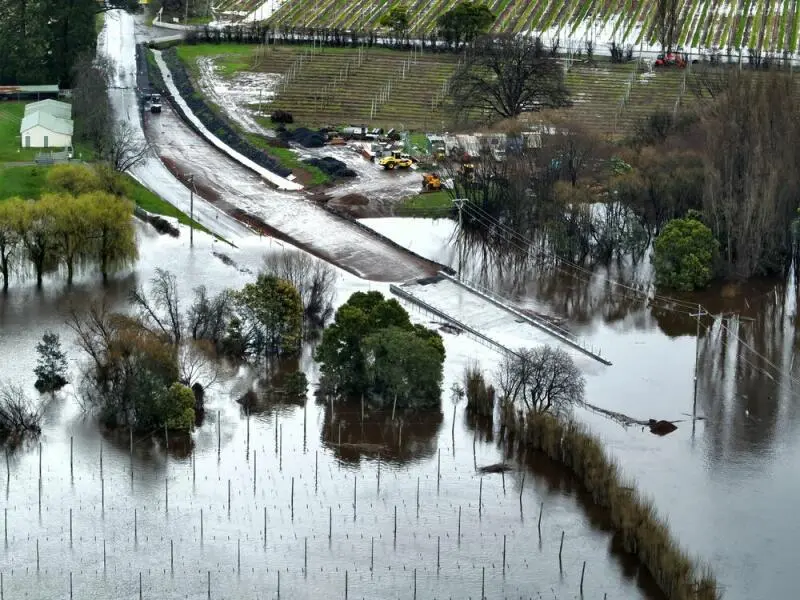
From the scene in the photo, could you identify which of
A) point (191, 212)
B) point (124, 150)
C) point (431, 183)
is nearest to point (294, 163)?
point (431, 183)

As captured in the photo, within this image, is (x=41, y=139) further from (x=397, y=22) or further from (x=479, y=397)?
(x=479, y=397)

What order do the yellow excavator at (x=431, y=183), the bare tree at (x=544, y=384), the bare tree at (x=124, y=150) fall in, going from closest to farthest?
the bare tree at (x=544, y=384), the bare tree at (x=124, y=150), the yellow excavator at (x=431, y=183)

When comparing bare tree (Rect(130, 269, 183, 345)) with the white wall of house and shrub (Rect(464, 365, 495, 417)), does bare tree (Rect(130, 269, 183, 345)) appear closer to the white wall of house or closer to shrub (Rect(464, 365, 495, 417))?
shrub (Rect(464, 365, 495, 417))

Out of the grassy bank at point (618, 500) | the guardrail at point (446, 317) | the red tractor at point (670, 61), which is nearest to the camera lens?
the grassy bank at point (618, 500)

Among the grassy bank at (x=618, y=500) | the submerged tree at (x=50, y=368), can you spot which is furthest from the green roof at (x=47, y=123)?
the grassy bank at (x=618, y=500)

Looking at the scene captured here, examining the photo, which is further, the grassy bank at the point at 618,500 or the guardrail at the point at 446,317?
the guardrail at the point at 446,317

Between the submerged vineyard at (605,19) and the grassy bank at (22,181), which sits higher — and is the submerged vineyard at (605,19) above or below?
above

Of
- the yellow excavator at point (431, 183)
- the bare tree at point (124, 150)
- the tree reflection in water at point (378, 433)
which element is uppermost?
the bare tree at point (124, 150)

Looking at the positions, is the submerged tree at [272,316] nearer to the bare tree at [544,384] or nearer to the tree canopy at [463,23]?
the bare tree at [544,384]
